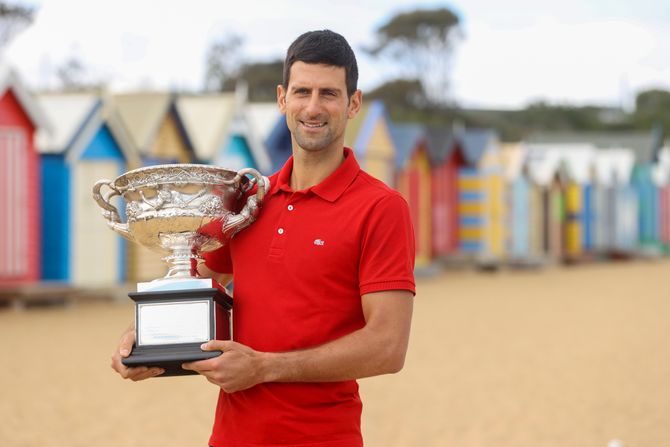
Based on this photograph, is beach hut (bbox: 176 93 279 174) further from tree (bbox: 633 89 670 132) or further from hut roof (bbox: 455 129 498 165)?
tree (bbox: 633 89 670 132)

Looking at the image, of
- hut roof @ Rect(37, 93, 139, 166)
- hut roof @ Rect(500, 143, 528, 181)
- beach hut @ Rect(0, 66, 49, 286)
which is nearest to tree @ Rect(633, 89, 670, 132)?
hut roof @ Rect(500, 143, 528, 181)

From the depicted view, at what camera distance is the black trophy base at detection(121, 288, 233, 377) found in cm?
298

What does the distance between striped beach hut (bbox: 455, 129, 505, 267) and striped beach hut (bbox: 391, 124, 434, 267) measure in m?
1.95

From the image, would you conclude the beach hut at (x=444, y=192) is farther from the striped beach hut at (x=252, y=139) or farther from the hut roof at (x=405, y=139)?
the striped beach hut at (x=252, y=139)

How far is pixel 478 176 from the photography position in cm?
3119

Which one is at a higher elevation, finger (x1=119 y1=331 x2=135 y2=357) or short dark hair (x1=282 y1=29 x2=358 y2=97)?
short dark hair (x1=282 y1=29 x2=358 y2=97)

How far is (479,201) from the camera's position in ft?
102

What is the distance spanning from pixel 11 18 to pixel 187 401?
117ft

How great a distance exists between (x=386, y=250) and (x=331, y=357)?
32 cm

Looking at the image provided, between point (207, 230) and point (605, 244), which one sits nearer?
point (207, 230)

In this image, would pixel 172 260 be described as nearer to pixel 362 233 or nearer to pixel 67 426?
pixel 362 233

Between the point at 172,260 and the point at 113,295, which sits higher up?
the point at 172,260

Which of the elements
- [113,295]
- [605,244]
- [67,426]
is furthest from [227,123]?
[605,244]

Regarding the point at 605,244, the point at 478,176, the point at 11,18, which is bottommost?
the point at 605,244
